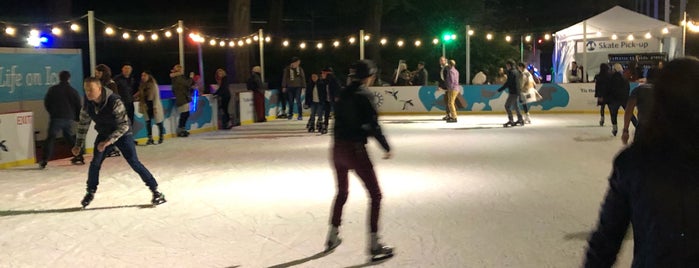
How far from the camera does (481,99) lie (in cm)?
2238

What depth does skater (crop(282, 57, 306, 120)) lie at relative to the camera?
66.6ft

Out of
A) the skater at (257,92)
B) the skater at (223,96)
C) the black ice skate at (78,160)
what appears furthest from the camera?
the skater at (257,92)

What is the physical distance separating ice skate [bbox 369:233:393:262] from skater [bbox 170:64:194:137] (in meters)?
11.0

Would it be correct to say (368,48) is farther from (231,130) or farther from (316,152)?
(316,152)

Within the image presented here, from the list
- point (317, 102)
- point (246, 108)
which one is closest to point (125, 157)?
point (317, 102)

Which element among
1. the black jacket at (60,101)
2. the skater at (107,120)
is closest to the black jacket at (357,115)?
the skater at (107,120)

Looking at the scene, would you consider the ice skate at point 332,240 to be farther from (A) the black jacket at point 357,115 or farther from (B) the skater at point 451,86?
(B) the skater at point 451,86

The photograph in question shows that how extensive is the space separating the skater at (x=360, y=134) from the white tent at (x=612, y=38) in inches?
750

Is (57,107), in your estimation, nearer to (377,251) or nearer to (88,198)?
(88,198)

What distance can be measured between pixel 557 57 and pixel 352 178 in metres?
19.6

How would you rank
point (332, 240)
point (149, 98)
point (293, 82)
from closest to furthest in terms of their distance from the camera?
point (332, 240), point (149, 98), point (293, 82)

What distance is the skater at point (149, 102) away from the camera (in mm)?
14608

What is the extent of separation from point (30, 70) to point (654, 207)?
1494 centimetres

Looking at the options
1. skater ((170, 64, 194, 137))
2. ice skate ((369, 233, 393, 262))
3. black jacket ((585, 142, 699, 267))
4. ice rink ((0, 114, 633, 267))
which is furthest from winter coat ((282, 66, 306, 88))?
black jacket ((585, 142, 699, 267))
